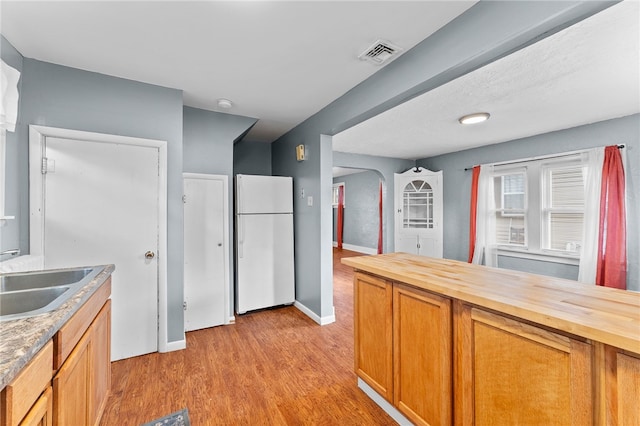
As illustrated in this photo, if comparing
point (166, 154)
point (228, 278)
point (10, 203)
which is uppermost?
point (166, 154)

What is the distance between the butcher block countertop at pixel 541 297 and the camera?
0.83 meters

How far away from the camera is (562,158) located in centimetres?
386

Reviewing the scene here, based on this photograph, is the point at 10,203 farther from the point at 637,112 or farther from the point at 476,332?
the point at 637,112

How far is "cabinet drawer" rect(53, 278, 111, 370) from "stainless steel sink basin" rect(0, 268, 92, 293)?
27 centimetres

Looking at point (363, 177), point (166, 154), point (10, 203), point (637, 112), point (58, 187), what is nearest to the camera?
point (10, 203)

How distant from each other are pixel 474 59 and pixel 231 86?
201cm

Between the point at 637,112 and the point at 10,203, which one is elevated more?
the point at 637,112

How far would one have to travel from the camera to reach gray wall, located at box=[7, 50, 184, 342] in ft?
Result: 6.68

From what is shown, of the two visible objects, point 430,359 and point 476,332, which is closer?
point 476,332

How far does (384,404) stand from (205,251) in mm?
2305

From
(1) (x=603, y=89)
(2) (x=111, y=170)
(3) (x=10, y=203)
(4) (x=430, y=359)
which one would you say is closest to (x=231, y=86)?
(2) (x=111, y=170)

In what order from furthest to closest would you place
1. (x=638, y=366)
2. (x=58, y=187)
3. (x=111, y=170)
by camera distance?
(x=111, y=170)
(x=58, y=187)
(x=638, y=366)

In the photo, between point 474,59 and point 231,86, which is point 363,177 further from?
point 474,59

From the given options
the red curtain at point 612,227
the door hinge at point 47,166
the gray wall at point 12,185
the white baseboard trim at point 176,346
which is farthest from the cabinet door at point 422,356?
the red curtain at point 612,227
